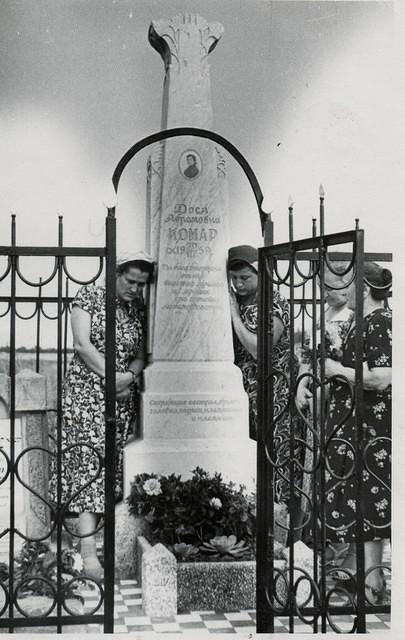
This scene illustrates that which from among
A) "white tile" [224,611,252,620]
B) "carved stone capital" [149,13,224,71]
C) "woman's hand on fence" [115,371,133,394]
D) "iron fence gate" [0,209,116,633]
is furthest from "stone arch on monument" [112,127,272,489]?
"white tile" [224,611,252,620]

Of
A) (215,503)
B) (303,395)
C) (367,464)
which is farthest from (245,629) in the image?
(303,395)

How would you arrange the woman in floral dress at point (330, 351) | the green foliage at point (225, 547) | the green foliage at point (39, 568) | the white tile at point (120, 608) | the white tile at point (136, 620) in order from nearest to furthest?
the green foliage at point (39, 568)
the white tile at point (136, 620)
the white tile at point (120, 608)
the green foliage at point (225, 547)
the woman in floral dress at point (330, 351)

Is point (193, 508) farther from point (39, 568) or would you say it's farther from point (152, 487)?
point (39, 568)

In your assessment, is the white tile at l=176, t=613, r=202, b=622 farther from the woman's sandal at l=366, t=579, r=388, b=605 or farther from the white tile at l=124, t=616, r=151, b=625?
the woman's sandal at l=366, t=579, r=388, b=605

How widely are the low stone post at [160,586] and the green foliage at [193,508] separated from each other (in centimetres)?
31

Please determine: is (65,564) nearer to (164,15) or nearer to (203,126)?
(203,126)

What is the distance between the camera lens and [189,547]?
4.67m

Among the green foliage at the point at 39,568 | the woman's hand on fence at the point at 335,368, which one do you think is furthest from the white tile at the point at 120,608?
the woman's hand on fence at the point at 335,368

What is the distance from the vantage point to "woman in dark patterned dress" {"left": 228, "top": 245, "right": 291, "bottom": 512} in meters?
5.56

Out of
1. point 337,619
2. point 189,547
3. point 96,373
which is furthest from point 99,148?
point 337,619

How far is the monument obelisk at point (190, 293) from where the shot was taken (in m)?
5.49

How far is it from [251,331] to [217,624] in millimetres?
2031

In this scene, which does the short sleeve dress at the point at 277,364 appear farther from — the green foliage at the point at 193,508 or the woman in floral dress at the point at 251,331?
the green foliage at the point at 193,508

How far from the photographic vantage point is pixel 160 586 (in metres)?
4.49
